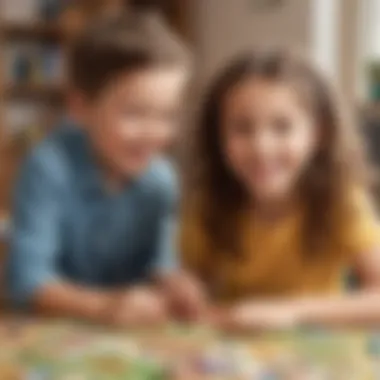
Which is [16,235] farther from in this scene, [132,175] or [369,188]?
[369,188]

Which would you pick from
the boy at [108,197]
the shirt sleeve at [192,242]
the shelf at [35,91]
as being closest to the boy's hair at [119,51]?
the boy at [108,197]

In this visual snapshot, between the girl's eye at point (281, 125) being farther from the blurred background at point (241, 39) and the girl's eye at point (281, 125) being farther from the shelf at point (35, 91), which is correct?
the shelf at point (35, 91)

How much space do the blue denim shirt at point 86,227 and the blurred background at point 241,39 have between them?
36 mm

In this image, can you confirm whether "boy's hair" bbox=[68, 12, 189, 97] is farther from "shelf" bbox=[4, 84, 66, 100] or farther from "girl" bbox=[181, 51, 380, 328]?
"shelf" bbox=[4, 84, 66, 100]

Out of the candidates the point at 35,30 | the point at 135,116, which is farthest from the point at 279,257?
the point at 35,30

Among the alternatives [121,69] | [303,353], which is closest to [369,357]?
[303,353]

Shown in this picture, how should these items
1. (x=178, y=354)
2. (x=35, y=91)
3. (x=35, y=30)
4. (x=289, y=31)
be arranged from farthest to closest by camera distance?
(x=35, y=30), (x=35, y=91), (x=289, y=31), (x=178, y=354)

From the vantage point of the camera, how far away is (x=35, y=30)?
113cm

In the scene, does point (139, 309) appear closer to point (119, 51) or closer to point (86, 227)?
point (86, 227)

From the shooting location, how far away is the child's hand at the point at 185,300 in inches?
25.1

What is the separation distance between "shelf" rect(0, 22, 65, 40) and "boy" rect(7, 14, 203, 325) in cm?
31

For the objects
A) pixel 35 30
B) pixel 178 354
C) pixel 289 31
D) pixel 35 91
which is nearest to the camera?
pixel 178 354

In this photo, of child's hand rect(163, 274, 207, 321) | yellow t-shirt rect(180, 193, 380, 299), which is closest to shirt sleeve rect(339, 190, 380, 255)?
yellow t-shirt rect(180, 193, 380, 299)

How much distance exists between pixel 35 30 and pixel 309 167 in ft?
1.89
